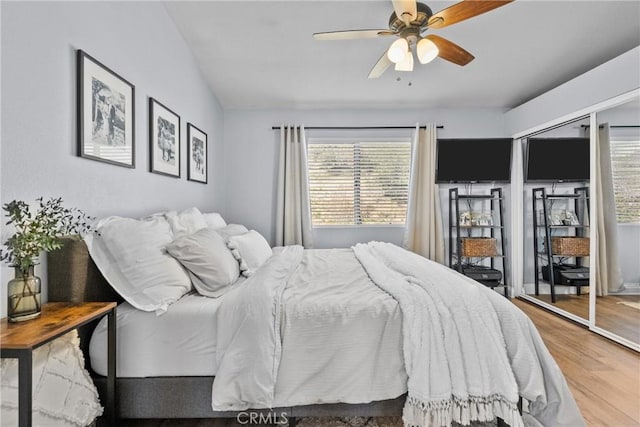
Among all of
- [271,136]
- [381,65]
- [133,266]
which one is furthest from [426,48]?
[271,136]

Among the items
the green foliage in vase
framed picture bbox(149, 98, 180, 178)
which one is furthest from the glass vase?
framed picture bbox(149, 98, 180, 178)

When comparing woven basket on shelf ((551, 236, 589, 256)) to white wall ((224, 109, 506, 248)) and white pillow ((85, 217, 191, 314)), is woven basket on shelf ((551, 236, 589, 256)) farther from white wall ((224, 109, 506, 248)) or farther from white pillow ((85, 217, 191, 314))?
white pillow ((85, 217, 191, 314))

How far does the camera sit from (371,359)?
56.5 inches

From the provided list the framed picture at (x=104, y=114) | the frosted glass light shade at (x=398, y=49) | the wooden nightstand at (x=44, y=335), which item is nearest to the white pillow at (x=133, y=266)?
the wooden nightstand at (x=44, y=335)

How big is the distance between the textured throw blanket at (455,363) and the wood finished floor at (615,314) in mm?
2008

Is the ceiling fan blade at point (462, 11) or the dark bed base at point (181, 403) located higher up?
the ceiling fan blade at point (462, 11)

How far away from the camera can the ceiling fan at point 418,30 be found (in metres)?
1.88

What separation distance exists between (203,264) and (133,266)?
1.12 feet

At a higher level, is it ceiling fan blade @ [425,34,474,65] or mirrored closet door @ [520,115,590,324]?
ceiling fan blade @ [425,34,474,65]

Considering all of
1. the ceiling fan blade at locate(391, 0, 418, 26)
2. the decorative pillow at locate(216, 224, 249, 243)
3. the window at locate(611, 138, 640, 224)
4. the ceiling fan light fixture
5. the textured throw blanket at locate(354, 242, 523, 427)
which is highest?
the ceiling fan blade at locate(391, 0, 418, 26)

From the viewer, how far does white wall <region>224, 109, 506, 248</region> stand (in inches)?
167

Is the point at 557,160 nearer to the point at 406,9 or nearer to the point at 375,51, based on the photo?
the point at 375,51

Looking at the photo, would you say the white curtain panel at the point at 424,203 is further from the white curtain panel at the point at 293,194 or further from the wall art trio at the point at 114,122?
the wall art trio at the point at 114,122

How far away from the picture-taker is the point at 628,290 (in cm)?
255
